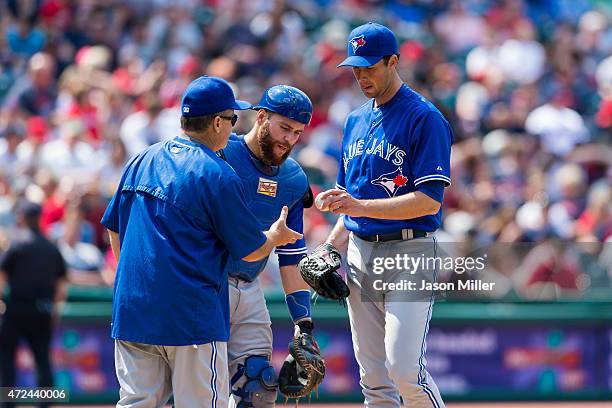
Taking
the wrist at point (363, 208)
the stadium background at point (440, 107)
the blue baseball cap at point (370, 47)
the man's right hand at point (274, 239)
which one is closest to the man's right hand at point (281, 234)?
the man's right hand at point (274, 239)

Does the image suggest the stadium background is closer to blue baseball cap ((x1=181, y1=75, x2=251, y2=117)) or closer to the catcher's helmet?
the catcher's helmet

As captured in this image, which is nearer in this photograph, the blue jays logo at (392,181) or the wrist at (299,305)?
the blue jays logo at (392,181)

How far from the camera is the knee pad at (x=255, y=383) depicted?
20.2 ft

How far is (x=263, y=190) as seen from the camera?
6.36 m

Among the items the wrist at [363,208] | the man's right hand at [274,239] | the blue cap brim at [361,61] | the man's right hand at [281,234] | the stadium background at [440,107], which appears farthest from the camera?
the stadium background at [440,107]

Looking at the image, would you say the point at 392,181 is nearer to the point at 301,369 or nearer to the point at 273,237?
the point at 273,237

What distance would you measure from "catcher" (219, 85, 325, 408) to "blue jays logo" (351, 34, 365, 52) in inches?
→ 15.7

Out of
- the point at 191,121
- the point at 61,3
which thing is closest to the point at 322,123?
the point at 61,3

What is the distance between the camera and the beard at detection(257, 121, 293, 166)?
6.28 meters

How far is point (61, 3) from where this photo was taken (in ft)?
46.2

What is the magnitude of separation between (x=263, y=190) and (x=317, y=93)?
7.58 meters

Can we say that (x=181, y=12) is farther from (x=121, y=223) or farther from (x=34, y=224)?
(x=121, y=223)

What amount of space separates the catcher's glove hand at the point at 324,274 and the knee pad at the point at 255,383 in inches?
20.6

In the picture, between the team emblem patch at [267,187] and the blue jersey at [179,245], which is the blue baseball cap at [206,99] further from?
the team emblem patch at [267,187]
